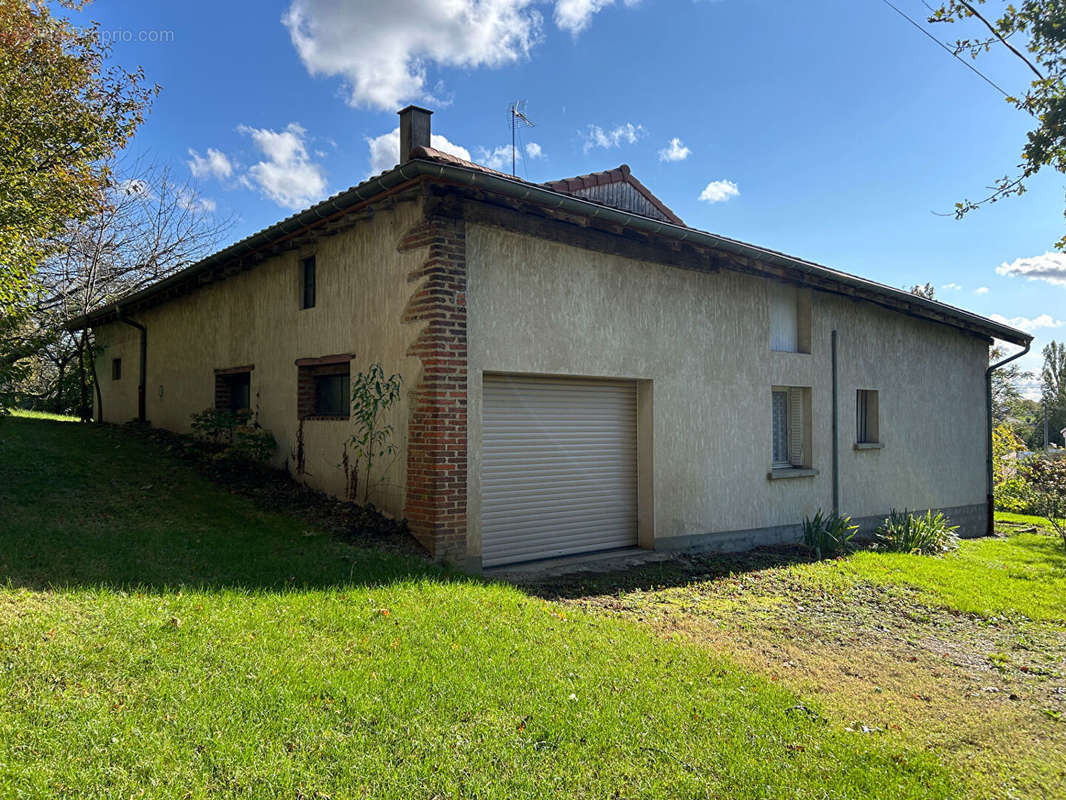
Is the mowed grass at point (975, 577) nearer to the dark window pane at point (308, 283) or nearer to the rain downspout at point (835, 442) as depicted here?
the rain downspout at point (835, 442)

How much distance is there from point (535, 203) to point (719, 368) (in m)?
3.92

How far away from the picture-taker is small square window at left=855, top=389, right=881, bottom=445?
12.1 metres

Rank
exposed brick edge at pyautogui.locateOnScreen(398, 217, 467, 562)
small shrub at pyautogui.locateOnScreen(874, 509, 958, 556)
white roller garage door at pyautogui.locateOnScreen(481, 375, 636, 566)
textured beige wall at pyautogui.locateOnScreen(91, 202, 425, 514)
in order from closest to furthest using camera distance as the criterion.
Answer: exposed brick edge at pyautogui.locateOnScreen(398, 217, 467, 562) → textured beige wall at pyautogui.locateOnScreen(91, 202, 425, 514) → white roller garage door at pyautogui.locateOnScreen(481, 375, 636, 566) → small shrub at pyautogui.locateOnScreen(874, 509, 958, 556)

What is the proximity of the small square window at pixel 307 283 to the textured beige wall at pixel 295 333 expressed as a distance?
0.10 m

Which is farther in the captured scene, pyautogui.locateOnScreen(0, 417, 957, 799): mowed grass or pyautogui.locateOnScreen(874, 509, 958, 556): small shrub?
pyautogui.locateOnScreen(874, 509, 958, 556): small shrub

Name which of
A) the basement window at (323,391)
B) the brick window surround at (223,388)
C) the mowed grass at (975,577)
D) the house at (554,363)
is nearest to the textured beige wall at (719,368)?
the house at (554,363)

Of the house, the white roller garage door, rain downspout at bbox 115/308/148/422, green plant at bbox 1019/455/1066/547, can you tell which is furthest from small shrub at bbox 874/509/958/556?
rain downspout at bbox 115/308/148/422

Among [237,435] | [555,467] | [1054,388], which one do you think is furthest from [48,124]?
[1054,388]

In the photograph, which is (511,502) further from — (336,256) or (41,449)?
(41,449)

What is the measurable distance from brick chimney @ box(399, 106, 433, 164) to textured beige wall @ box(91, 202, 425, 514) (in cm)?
167

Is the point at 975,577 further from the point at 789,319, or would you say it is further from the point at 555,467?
the point at 555,467

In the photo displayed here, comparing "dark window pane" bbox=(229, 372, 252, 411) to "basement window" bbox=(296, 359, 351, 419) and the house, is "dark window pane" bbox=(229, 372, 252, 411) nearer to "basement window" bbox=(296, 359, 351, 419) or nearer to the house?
the house

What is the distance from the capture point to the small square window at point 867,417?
39.6 feet

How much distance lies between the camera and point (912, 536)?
1078cm
